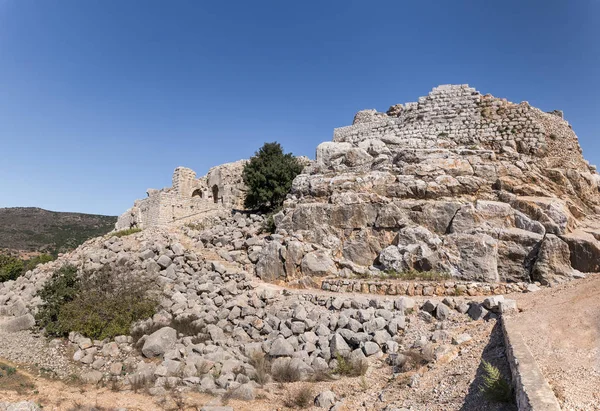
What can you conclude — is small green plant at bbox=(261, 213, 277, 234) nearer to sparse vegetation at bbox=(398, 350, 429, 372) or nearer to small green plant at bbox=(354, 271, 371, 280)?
small green plant at bbox=(354, 271, 371, 280)

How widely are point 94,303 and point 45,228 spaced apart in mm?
59078

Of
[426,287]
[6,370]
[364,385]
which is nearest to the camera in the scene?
[364,385]

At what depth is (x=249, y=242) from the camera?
1547 centimetres

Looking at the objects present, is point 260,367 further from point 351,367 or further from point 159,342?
point 159,342

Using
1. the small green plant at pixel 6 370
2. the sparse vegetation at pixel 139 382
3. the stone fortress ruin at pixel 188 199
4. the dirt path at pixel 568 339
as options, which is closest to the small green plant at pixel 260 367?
the sparse vegetation at pixel 139 382

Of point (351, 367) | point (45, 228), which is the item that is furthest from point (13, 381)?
point (45, 228)

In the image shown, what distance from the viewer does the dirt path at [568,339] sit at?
14.7 ft

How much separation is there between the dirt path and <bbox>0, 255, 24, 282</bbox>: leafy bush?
25.6m

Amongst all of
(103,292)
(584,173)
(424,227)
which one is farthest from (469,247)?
(103,292)

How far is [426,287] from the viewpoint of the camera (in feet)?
36.3

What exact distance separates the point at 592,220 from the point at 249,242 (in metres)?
12.7

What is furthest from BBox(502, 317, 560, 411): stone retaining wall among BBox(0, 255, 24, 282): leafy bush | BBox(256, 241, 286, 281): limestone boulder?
BBox(0, 255, 24, 282): leafy bush

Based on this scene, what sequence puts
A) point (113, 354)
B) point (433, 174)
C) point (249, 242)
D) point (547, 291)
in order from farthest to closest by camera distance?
Result: point (249, 242) → point (433, 174) → point (113, 354) → point (547, 291)

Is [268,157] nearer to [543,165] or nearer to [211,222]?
[211,222]
